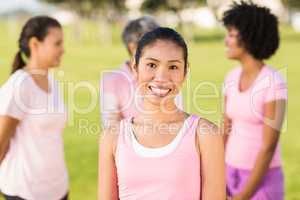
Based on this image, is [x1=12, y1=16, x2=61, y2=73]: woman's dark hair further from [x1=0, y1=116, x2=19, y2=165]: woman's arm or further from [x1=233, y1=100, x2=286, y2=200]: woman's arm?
[x1=233, y1=100, x2=286, y2=200]: woman's arm

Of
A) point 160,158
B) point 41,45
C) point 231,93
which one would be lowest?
point 160,158

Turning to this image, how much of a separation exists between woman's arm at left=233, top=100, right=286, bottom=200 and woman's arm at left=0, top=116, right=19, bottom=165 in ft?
5.45

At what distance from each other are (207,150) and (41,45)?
93.4 inches

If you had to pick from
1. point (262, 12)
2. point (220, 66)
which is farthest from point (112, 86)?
point (220, 66)

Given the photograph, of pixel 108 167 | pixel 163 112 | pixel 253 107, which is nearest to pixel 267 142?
pixel 253 107

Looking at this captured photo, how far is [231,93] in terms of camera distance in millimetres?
4520

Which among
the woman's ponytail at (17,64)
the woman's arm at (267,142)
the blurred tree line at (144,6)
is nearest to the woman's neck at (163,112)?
the woman's arm at (267,142)

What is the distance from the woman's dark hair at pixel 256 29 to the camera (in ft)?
14.9

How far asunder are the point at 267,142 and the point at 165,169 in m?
1.70

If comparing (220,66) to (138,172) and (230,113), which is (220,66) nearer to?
(230,113)

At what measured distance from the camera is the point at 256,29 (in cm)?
457

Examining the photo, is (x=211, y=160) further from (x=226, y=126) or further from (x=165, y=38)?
(x=226, y=126)

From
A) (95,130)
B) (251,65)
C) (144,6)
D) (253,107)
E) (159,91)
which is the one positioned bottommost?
(95,130)

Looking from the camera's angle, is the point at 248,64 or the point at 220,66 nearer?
the point at 248,64
